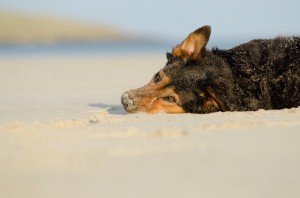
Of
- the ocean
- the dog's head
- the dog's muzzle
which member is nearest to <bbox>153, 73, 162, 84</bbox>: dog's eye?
the dog's head

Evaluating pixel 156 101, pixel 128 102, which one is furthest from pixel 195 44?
pixel 128 102

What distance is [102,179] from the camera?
462 cm

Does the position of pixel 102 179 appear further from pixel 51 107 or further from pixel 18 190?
pixel 51 107

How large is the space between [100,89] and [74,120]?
19.4ft

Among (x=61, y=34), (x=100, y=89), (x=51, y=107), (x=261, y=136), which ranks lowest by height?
(x=61, y=34)

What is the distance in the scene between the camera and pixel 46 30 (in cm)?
7744

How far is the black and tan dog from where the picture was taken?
7430 millimetres

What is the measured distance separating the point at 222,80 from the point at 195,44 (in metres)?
0.64

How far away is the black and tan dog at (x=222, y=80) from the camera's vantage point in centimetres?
743

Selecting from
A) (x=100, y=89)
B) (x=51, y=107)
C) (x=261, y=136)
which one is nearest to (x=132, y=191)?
(x=261, y=136)

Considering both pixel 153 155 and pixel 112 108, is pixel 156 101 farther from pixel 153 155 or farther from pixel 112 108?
pixel 153 155

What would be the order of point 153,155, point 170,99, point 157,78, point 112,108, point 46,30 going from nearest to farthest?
1. point 153,155
2. point 170,99
3. point 157,78
4. point 112,108
5. point 46,30

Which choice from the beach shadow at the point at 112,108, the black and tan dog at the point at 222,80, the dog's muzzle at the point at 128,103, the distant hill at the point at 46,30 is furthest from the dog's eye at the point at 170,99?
the distant hill at the point at 46,30

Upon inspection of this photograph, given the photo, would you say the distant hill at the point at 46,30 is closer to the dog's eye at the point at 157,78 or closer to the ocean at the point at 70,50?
the ocean at the point at 70,50
